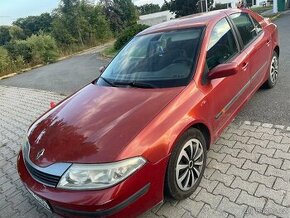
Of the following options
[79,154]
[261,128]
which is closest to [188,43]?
[261,128]

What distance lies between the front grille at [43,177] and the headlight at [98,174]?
7 centimetres

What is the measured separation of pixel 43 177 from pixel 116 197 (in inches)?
28.3

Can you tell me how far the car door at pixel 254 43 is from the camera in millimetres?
4262

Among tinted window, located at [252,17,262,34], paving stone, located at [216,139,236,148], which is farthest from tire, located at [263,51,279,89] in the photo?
paving stone, located at [216,139,236,148]

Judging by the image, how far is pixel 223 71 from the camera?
324 centimetres

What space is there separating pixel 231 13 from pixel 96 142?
2.95 metres

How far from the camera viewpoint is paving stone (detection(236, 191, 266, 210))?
2.82 metres

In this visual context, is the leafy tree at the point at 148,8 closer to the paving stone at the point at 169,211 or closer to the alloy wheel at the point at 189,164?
the alloy wheel at the point at 189,164

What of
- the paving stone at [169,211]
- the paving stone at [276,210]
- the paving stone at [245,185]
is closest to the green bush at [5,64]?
the paving stone at [169,211]

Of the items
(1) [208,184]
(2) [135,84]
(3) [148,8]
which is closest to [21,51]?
(2) [135,84]

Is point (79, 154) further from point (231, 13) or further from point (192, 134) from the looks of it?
point (231, 13)

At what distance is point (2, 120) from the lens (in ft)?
23.6

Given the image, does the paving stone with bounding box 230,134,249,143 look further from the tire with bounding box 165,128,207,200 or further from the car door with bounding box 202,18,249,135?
the tire with bounding box 165,128,207,200

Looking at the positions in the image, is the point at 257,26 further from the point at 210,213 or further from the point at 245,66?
the point at 210,213
